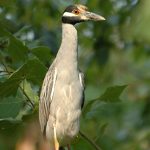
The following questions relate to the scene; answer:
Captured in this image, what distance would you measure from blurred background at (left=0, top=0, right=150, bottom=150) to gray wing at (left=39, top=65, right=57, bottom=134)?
2.9 inches

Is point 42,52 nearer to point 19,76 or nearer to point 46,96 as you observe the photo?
point 46,96

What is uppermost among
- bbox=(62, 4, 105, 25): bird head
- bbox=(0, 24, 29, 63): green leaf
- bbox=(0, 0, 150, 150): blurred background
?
bbox=(62, 4, 105, 25): bird head

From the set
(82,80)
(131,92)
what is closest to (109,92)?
(82,80)

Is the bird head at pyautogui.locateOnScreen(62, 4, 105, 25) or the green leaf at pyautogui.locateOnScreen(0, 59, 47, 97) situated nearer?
the green leaf at pyautogui.locateOnScreen(0, 59, 47, 97)

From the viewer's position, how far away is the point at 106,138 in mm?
4211

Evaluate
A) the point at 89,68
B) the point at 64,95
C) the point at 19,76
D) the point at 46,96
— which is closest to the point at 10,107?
the point at 46,96

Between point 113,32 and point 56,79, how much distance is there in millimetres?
3520

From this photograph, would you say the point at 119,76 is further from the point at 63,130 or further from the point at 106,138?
the point at 63,130

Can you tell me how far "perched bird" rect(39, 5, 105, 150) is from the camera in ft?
11.5

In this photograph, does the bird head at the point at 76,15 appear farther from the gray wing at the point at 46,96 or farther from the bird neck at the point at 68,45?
the gray wing at the point at 46,96

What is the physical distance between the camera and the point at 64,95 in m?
3.54

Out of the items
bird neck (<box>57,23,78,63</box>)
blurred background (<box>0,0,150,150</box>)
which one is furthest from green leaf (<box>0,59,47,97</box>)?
bird neck (<box>57,23,78,63</box>)

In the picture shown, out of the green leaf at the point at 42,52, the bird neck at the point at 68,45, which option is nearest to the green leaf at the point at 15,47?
the green leaf at the point at 42,52

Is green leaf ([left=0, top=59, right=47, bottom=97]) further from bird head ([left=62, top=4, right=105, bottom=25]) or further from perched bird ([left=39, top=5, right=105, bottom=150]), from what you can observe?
bird head ([left=62, top=4, right=105, bottom=25])
